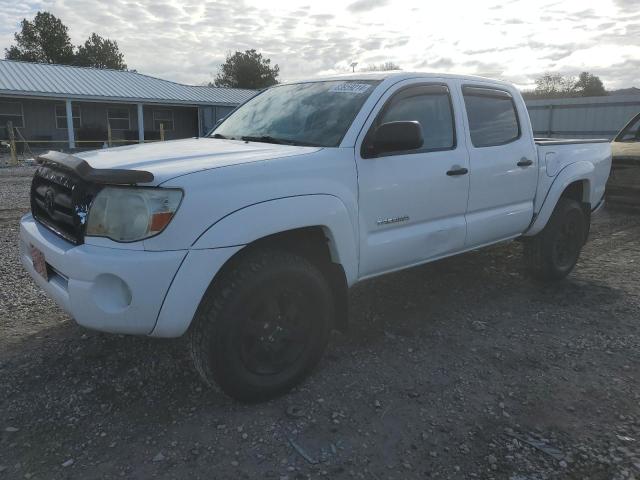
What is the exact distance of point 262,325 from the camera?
2.82 metres

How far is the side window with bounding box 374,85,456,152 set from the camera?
11.6ft

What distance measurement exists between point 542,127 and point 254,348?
2076cm

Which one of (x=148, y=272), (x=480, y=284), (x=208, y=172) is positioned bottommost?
(x=480, y=284)

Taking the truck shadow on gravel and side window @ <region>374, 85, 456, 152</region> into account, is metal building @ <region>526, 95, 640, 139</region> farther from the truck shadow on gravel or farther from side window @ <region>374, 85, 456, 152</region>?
side window @ <region>374, 85, 456, 152</region>

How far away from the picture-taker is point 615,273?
545 cm

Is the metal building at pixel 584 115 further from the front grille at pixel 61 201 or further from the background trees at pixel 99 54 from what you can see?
the background trees at pixel 99 54

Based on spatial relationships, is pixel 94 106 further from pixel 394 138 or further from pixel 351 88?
pixel 394 138

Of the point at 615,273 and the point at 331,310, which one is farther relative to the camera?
the point at 615,273

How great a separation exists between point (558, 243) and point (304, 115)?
2.94 meters

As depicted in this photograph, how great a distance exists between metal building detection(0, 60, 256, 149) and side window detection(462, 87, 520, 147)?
1874cm

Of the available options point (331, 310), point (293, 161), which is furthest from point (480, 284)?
point (293, 161)

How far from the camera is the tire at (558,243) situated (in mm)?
4875

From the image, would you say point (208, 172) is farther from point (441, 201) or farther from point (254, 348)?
point (441, 201)

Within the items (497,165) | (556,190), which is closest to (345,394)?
(497,165)
